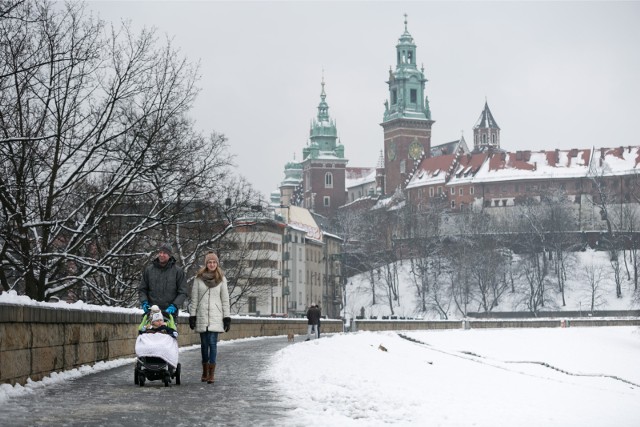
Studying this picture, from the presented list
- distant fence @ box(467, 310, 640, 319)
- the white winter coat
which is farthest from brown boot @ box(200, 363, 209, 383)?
distant fence @ box(467, 310, 640, 319)

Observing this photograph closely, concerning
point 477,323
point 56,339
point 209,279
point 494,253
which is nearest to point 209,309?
point 209,279

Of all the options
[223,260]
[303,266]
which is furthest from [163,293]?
[303,266]

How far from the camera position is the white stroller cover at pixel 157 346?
51.8 feet

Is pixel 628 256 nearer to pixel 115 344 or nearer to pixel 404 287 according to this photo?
pixel 404 287

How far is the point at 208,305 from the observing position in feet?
56.0

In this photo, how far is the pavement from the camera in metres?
11.8

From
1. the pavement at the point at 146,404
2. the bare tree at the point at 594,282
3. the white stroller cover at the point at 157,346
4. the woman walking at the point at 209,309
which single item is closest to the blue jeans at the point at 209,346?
the woman walking at the point at 209,309

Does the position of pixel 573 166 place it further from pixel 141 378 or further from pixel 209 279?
pixel 141 378

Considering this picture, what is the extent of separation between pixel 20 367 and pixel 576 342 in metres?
74.9

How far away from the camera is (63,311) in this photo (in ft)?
57.0

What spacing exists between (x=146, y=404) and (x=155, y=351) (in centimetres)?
246

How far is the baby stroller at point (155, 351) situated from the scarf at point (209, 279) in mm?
1045

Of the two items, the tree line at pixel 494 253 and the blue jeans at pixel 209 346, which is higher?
the tree line at pixel 494 253

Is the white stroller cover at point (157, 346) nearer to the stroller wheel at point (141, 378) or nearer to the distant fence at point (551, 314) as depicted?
the stroller wheel at point (141, 378)
